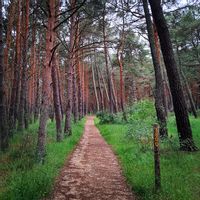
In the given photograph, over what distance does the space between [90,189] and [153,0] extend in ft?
21.5

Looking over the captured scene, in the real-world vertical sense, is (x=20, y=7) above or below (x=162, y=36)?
above

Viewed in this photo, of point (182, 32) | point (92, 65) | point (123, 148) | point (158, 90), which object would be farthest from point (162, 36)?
point (92, 65)

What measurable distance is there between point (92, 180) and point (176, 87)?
4.30 m

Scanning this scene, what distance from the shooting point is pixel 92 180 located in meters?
6.61

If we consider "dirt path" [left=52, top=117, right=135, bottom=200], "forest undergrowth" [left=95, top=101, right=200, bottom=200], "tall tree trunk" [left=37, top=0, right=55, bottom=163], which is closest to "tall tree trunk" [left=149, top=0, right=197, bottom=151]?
"forest undergrowth" [left=95, top=101, right=200, bottom=200]

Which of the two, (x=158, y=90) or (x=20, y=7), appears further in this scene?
(x=20, y=7)

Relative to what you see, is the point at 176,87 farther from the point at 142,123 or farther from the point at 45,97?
the point at 45,97

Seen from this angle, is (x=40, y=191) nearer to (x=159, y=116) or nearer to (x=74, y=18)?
(x=159, y=116)

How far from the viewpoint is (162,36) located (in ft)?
30.1

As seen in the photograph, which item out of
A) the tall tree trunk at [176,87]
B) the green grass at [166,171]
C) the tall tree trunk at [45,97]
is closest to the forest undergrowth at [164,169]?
the green grass at [166,171]

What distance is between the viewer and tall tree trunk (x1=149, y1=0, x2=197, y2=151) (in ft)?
28.8

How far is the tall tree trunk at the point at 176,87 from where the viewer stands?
878 cm

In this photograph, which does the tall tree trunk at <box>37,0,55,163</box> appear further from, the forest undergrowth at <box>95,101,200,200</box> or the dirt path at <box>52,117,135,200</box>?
the forest undergrowth at <box>95,101,200,200</box>

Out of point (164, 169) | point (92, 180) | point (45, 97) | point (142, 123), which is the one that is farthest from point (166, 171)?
point (142, 123)
